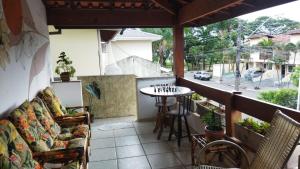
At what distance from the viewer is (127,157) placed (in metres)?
3.39

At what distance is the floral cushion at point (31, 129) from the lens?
213 centimetres

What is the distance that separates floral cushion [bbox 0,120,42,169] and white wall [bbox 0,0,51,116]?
47cm

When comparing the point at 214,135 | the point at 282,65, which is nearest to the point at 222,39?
the point at 282,65

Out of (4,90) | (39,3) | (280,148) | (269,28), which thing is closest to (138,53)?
(269,28)

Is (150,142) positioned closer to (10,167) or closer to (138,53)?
(10,167)

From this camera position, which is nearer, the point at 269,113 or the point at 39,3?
the point at 269,113

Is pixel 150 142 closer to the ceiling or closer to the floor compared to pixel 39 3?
closer to the floor

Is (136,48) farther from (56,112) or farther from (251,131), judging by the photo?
(251,131)

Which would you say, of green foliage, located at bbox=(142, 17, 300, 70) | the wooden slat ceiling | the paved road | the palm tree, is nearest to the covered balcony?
the wooden slat ceiling

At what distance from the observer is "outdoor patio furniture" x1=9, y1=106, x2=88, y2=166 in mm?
2133

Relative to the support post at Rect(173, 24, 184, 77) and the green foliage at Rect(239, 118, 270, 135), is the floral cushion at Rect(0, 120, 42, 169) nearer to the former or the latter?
the green foliage at Rect(239, 118, 270, 135)

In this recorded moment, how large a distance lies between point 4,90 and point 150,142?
2384 millimetres

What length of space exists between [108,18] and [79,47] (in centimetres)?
235

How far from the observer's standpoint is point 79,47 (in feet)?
21.7
